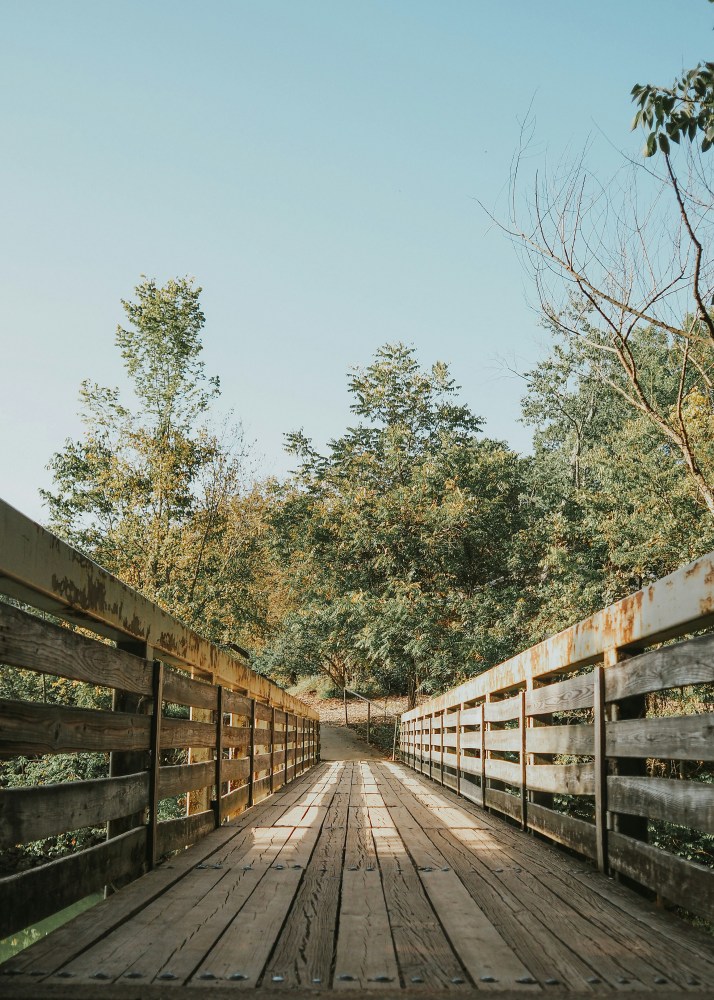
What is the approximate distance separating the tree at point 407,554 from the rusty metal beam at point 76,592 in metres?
18.7

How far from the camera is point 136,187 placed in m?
19.1

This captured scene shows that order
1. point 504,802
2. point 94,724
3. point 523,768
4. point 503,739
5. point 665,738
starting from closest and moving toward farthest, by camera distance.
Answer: point 665,738, point 94,724, point 523,768, point 504,802, point 503,739

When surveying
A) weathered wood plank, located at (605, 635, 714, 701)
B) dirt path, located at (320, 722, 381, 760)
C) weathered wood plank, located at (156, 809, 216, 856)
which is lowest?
dirt path, located at (320, 722, 381, 760)

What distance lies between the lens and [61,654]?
2355 millimetres

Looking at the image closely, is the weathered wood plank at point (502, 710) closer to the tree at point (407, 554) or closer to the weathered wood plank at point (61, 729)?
the weathered wood plank at point (61, 729)

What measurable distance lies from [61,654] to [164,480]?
20.1 m

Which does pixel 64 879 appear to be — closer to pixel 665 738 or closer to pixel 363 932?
pixel 363 932

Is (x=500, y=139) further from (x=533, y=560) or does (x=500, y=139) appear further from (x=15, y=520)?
(x=533, y=560)

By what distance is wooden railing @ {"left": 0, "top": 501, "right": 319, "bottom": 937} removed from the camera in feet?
6.75

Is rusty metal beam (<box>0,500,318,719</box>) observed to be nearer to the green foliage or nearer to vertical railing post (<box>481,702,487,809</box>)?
vertical railing post (<box>481,702,487,809</box>)

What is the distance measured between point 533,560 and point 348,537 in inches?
208

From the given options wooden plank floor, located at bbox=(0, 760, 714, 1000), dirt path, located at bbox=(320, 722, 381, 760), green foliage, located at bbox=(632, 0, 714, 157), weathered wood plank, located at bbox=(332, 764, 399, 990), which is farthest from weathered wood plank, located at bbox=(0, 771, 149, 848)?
dirt path, located at bbox=(320, 722, 381, 760)

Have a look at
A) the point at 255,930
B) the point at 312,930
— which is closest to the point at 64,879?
the point at 255,930

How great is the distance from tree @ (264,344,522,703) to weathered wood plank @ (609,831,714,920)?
62.0 feet
